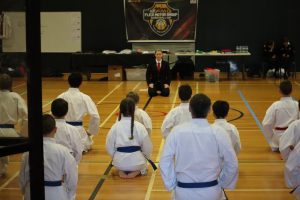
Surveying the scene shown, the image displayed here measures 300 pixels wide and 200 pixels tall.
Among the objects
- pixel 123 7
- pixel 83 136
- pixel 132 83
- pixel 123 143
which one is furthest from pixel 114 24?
pixel 123 143

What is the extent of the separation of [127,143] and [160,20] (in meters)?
15.1

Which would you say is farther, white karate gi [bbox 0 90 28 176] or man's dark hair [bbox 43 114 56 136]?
man's dark hair [bbox 43 114 56 136]

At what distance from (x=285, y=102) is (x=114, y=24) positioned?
47.7ft

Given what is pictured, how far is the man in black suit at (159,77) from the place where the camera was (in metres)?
15.5

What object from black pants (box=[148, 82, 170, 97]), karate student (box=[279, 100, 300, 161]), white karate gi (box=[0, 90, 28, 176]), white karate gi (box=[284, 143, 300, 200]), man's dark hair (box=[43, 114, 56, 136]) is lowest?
black pants (box=[148, 82, 170, 97])

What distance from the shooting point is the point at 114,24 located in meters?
22.3

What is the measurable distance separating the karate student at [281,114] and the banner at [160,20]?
13271 millimetres

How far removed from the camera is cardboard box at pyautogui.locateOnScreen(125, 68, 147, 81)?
2022cm

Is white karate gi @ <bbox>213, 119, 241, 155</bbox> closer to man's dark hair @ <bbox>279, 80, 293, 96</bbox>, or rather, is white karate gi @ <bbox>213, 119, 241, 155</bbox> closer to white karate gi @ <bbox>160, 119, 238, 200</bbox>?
man's dark hair @ <bbox>279, 80, 293, 96</bbox>

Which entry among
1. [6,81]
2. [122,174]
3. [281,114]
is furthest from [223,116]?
[6,81]

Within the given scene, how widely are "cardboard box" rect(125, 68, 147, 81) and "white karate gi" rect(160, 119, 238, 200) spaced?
50.9 feet

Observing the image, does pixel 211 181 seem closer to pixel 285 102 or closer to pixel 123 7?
pixel 285 102

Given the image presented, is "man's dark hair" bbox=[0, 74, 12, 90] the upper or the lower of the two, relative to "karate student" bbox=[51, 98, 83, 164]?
upper

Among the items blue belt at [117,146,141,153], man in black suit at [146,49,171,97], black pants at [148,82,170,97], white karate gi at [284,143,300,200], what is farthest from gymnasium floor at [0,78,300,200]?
white karate gi at [284,143,300,200]
